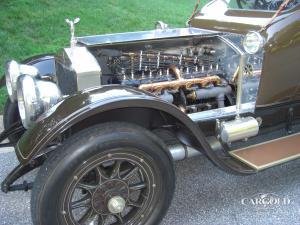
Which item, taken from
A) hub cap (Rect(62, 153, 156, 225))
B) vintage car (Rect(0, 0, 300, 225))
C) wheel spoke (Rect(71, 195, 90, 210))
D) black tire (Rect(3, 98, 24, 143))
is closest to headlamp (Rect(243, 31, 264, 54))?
vintage car (Rect(0, 0, 300, 225))

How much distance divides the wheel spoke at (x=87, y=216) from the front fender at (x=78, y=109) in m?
0.52

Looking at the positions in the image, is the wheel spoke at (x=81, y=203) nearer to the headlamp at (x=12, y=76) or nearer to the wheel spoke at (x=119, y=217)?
the wheel spoke at (x=119, y=217)

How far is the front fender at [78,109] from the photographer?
2.34m

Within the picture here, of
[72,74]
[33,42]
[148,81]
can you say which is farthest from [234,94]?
[33,42]

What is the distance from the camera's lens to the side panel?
123 inches

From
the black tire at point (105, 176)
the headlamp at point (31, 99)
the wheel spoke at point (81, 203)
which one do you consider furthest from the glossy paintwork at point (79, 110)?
the wheel spoke at point (81, 203)

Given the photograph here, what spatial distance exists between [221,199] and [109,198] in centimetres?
106

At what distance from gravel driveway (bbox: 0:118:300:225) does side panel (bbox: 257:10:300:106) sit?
0.70 m

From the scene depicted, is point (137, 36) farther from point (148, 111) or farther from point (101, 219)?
point (101, 219)

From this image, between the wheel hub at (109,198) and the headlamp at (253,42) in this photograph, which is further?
the headlamp at (253,42)

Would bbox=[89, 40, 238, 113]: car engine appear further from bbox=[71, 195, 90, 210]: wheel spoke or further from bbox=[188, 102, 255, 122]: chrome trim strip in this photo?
bbox=[71, 195, 90, 210]: wheel spoke

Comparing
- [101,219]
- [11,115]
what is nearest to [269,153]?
[101,219]

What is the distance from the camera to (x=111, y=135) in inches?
94.7

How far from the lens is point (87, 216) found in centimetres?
257
